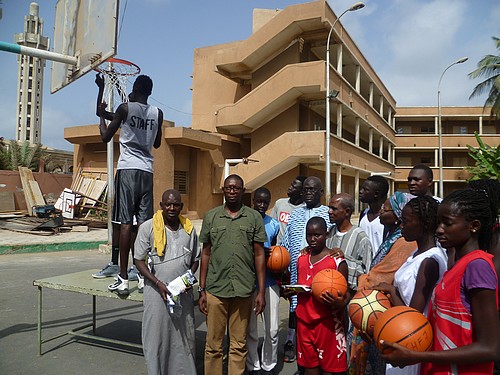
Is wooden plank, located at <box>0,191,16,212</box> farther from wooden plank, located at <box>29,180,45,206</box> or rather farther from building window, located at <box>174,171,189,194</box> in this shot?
building window, located at <box>174,171,189,194</box>

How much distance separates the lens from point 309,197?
4.57 metres

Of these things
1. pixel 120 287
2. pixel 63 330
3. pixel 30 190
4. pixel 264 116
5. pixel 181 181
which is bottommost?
pixel 63 330

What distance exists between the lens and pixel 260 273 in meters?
3.64

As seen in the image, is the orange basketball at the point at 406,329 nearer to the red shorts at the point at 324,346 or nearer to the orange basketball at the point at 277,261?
A: the red shorts at the point at 324,346

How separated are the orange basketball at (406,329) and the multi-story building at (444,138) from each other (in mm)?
37021

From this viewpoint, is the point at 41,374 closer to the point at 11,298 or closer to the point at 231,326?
the point at 231,326

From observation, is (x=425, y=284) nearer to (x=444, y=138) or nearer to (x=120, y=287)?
(x=120, y=287)

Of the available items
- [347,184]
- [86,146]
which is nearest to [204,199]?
[86,146]

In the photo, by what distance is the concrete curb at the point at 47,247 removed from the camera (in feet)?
38.2

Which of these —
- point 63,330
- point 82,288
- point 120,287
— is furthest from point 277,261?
point 63,330

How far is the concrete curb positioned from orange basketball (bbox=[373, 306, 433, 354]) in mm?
11900

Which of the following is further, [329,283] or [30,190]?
[30,190]

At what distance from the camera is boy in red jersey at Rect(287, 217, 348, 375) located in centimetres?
328

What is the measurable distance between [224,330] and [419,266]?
1.87m
